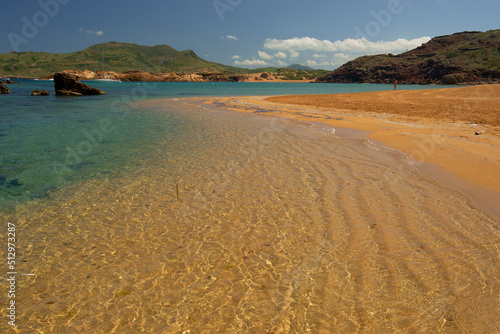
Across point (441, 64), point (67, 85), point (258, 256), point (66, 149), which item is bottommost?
point (258, 256)

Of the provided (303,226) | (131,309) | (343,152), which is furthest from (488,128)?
(131,309)

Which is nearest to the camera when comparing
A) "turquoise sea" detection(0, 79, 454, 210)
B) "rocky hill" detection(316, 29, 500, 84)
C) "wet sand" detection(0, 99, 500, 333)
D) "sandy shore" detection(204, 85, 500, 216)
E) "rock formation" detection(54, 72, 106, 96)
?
"wet sand" detection(0, 99, 500, 333)

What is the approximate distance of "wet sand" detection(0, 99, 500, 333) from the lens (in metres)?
3.11

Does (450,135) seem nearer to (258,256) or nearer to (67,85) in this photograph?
(258,256)

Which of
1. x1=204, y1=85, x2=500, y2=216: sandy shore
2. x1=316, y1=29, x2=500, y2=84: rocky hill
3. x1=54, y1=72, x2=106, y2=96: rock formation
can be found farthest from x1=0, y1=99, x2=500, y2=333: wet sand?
x1=316, y1=29, x2=500, y2=84: rocky hill

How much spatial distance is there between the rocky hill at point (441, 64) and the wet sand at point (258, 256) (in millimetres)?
118661

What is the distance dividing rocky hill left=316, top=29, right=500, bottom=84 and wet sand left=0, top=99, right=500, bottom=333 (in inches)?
4672

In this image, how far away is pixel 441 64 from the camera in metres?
114

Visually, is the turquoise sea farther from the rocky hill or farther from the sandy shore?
the rocky hill

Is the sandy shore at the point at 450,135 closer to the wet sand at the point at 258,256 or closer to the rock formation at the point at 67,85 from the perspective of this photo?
the wet sand at the point at 258,256

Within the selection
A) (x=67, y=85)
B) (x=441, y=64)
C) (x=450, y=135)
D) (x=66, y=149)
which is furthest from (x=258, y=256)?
(x=441, y=64)

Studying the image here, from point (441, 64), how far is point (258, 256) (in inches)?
5665

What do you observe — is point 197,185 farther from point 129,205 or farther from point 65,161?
point 65,161

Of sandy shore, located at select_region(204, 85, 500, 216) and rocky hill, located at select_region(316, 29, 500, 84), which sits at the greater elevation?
rocky hill, located at select_region(316, 29, 500, 84)
